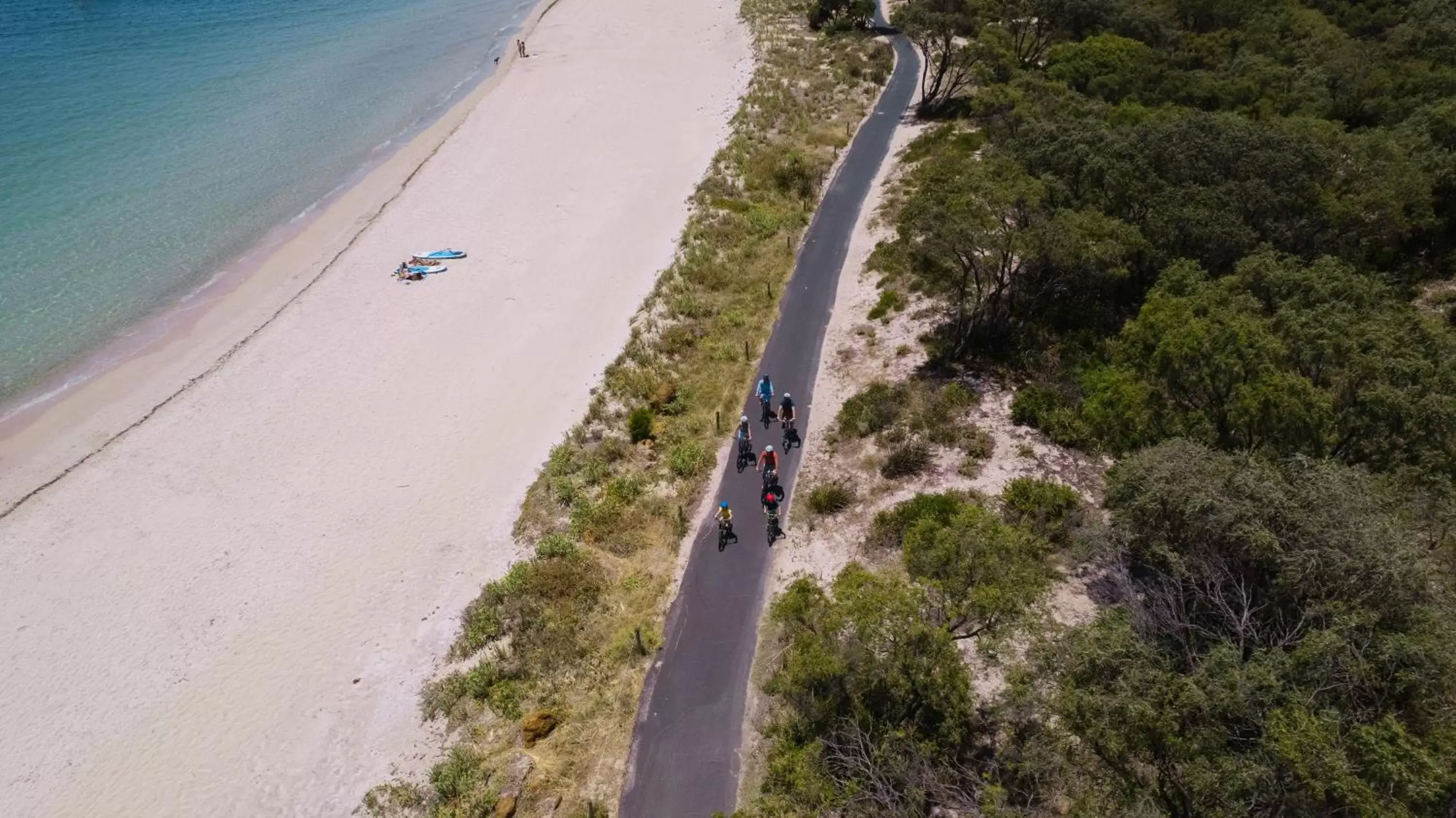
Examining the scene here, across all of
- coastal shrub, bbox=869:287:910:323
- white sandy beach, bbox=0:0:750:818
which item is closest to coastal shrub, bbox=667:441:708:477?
white sandy beach, bbox=0:0:750:818

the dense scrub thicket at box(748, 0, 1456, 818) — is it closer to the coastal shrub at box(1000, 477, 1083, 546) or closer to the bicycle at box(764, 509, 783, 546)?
the coastal shrub at box(1000, 477, 1083, 546)

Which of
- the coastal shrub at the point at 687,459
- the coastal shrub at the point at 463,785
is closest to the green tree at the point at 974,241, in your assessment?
the coastal shrub at the point at 687,459

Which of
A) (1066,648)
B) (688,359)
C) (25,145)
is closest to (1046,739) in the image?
(1066,648)

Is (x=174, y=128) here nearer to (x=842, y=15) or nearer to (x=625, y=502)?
(x=625, y=502)

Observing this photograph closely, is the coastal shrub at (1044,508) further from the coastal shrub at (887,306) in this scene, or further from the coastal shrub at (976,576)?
the coastal shrub at (887,306)

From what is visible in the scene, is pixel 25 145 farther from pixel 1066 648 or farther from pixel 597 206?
pixel 1066 648
